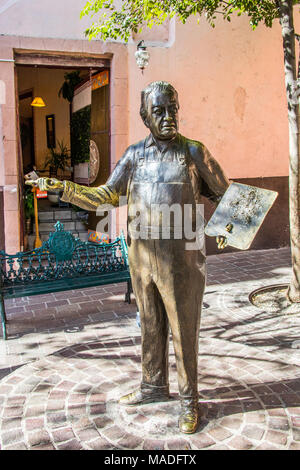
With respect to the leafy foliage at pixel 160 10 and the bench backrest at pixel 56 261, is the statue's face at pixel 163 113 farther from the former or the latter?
the leafy foliage at pixel 160 10

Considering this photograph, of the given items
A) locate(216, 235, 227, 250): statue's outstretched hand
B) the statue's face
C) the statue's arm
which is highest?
the statue's face

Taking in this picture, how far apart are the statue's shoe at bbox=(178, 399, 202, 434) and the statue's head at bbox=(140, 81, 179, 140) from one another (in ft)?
5.49

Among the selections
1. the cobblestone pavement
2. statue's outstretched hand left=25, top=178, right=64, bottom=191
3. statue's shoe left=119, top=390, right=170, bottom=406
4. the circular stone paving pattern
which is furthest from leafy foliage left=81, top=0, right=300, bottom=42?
statue's shoe left=119, top=390, right=170, bottom=406

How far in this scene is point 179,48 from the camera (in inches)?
312

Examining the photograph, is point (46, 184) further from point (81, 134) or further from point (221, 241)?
point (81, 134)

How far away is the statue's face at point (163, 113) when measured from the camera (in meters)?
2.65

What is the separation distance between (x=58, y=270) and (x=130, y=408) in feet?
8.49

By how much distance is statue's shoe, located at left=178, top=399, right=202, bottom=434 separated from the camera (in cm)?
284

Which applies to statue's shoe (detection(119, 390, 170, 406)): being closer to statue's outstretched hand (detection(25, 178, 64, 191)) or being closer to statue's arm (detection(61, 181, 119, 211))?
statue's arm (detection(61, 181, 119, 211))

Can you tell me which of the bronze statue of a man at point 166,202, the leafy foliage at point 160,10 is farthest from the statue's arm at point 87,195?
the leafy foliage at point 160,10

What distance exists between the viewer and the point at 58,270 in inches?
213

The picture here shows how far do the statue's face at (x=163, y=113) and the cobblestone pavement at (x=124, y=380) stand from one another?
1.81m
